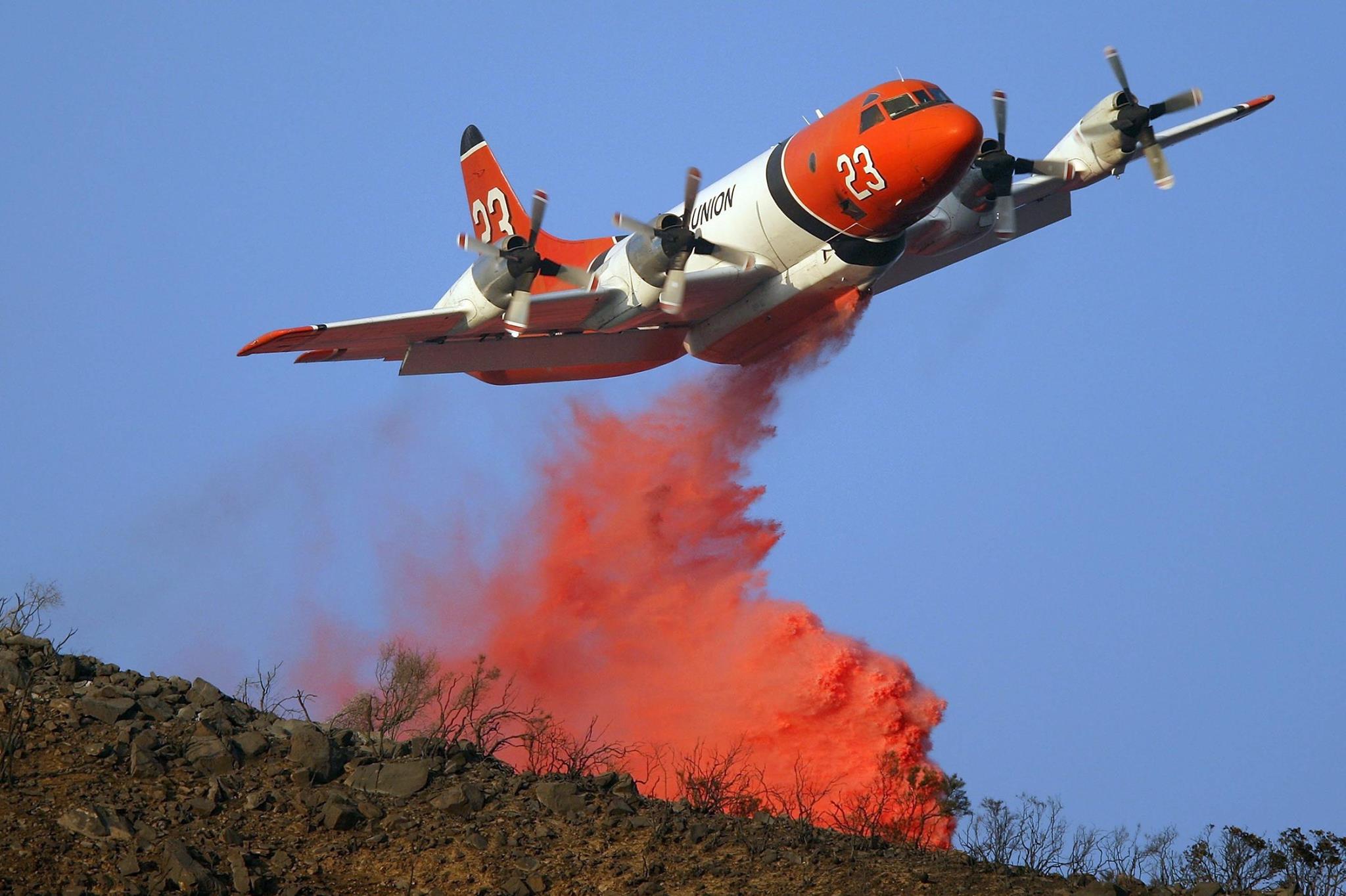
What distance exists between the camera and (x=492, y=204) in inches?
1373

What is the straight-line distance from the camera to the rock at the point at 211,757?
49.2 feet

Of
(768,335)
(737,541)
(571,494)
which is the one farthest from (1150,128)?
(571,494)

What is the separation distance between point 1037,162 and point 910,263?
10.1 feet

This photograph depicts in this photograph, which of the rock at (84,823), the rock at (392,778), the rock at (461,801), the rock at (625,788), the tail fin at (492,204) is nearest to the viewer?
the rock at (84,823)

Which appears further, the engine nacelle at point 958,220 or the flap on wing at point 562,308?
the engine nacelle at point 958,220

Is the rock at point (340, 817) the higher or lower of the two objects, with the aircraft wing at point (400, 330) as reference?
lower

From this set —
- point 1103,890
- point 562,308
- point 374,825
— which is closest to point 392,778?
point 374,825

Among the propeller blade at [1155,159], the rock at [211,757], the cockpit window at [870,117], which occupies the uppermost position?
the propeller blade at [1155,159]

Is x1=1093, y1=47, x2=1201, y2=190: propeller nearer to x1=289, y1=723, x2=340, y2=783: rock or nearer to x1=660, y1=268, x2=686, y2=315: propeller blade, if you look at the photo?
x1=660, y1=268, x2=686, y2=315: propeller blade

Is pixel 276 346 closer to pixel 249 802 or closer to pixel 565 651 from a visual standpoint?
pixel 565 651

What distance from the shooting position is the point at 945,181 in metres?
25.6

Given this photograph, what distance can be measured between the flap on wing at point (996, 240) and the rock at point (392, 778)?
16.9 meters

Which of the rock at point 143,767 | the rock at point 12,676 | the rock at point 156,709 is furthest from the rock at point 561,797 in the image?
the rock at point 12,676

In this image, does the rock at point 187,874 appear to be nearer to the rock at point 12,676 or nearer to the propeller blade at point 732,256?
the rock at point 12,676
